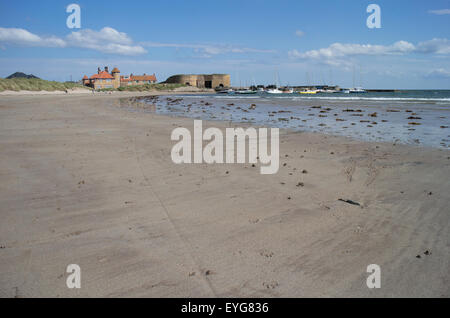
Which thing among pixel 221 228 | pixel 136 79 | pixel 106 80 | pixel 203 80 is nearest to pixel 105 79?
pixel 106 80

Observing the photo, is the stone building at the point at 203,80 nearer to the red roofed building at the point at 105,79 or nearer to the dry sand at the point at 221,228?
the red roofed building at the point at 105,79

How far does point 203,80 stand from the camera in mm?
178000

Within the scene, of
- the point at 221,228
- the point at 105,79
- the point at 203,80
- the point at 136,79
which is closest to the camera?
the point at 221,228

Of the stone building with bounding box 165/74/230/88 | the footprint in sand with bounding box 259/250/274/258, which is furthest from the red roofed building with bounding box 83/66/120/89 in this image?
the footprint in sand with bounding box 259/250/274/258

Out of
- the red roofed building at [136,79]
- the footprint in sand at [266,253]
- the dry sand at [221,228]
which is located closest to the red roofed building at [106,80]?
the red roofed building at [136,79]

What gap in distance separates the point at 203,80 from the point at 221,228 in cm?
17944

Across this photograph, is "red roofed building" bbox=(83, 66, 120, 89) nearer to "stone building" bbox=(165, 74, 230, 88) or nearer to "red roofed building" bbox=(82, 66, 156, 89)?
"red roofed building" bbox=(82, 66, 156, 89)

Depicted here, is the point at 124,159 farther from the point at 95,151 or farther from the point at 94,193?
the point at 94,193

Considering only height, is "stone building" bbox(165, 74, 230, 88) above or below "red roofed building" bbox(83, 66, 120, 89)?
above

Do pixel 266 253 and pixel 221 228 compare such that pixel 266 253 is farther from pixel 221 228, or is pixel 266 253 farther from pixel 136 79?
pixel 136 79

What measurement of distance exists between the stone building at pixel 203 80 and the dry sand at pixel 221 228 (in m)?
171

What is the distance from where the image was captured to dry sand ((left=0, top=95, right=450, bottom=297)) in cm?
324

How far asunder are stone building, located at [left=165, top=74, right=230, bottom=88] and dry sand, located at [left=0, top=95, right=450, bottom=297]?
171 meters

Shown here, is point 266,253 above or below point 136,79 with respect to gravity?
below
